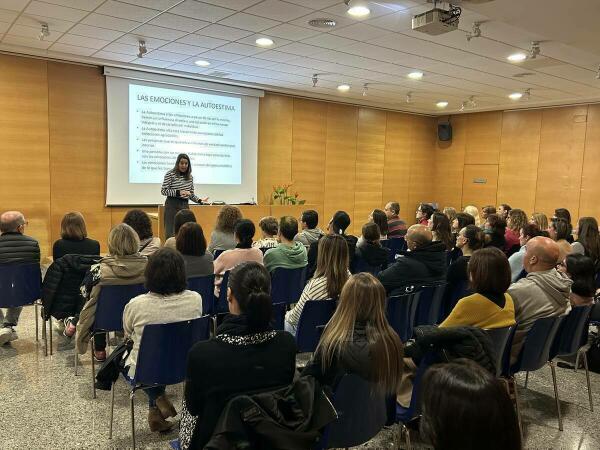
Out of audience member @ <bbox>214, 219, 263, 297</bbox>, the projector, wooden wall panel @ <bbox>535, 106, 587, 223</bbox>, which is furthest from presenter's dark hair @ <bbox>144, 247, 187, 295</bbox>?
wooden wall panel @ <bbox>535, 106, 587, 223</bbox>

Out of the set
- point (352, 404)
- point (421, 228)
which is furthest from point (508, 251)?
point (352, 404)

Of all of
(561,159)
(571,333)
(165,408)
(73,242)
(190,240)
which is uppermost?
(561,159)

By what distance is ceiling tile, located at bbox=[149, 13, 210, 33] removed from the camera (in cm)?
541

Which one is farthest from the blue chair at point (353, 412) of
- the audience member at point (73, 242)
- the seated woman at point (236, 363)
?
the audience member at point (73, 242)

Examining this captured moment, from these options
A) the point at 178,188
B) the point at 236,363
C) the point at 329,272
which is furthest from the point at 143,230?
the point at 178,188

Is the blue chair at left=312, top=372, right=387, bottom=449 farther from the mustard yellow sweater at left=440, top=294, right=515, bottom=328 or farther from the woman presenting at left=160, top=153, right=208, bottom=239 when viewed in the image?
the woman presenting at left=160, top=153, right=208, bottom=239

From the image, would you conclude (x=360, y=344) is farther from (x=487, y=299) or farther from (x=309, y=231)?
(x=309, y=231)

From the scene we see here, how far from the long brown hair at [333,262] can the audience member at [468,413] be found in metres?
2.11

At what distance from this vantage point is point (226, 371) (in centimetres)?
169

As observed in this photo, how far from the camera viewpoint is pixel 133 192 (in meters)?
8.52

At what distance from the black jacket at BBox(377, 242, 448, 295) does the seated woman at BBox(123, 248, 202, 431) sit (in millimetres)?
1543

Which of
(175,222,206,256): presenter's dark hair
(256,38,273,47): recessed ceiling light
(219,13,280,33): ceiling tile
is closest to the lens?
(175,222,206,256): presenter's dark hair

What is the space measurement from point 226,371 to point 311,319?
150 cm

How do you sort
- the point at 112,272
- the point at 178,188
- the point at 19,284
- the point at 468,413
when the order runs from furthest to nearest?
the point at 178,188 → the point at 19,284 → the point at 112,272 → the point at 468,413
